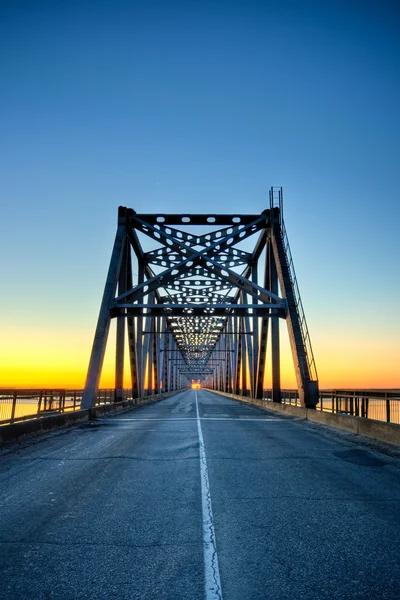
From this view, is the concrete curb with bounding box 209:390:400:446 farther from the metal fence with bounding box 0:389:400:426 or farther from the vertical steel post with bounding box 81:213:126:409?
the vertical steel post with bounding box 81:213:126:409

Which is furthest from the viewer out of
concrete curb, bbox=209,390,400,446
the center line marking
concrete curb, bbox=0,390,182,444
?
concrete curb, bbox=0,390,182,444

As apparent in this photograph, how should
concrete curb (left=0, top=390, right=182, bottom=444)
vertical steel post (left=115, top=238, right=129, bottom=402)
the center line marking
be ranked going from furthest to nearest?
vertical steel post (left=115, top=238, right=129, bottom=402) < concrete curb (left=0, top=390, right=182, bottom=444) < the center line marking

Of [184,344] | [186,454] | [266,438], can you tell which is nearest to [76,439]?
[186,454]

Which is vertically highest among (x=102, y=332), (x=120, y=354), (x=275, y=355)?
(x=102, y=332)

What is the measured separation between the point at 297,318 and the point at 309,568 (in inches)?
663

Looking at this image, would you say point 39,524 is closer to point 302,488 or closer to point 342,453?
point 302,488

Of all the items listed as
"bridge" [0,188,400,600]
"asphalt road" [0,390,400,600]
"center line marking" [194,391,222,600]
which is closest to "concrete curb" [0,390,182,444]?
"bridge" [0,188,400,600]

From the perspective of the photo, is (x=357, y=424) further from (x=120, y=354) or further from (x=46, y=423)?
(x=120, y=354)

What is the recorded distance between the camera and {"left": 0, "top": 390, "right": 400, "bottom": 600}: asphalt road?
122 inches

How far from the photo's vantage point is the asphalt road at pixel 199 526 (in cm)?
310

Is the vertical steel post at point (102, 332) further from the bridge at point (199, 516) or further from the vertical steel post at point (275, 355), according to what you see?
the vertical steel post at point (275, 355)

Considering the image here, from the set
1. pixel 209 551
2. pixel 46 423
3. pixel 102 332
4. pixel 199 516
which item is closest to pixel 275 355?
pixel 102 332

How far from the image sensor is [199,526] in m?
4.32

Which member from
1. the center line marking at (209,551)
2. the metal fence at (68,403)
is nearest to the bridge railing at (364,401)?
the metal fence at (68,403)
